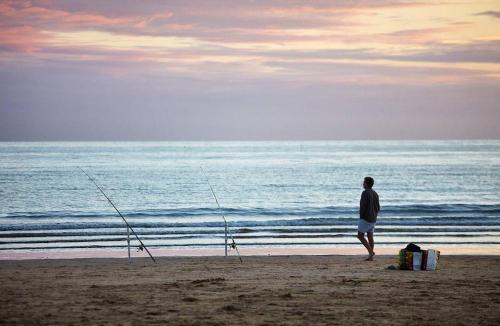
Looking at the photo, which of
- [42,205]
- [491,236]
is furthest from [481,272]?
[42,205]

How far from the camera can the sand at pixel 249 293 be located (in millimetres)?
8070

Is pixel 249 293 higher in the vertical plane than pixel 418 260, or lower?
lower

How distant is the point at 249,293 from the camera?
31.7ft

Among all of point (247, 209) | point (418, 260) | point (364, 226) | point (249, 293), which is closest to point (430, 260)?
point (418, 260)

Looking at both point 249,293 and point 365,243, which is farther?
point 365,243

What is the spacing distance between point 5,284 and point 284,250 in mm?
7889

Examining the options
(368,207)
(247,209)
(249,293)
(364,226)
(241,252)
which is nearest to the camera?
(249,293)

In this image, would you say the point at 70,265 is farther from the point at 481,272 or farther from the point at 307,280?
the point at 481,272

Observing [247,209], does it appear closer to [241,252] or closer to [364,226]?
[241,252]

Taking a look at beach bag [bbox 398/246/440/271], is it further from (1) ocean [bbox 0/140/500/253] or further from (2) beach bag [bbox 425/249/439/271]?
(1) ocean [bbox 0/140/500/253]

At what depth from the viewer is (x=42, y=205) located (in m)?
41.2

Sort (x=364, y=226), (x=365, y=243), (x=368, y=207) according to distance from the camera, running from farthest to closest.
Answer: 1. (x=365, y=243)
2. (x=364, y=226)
3. (x=368, y=207)

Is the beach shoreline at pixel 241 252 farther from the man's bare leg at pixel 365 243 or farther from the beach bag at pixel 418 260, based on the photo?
the beach bag at pixel 418 260

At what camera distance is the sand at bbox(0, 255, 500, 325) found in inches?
318
